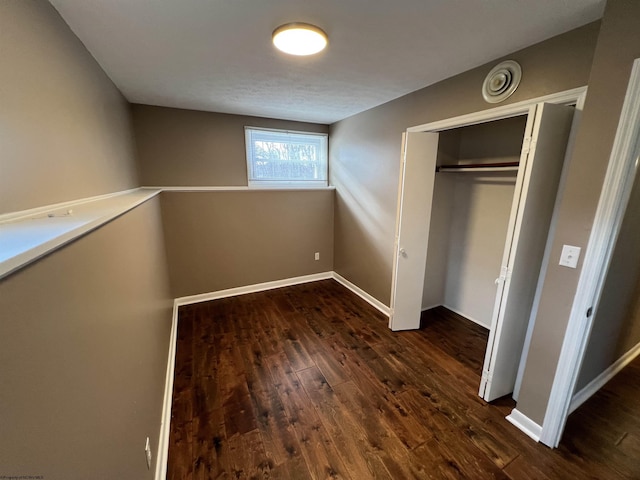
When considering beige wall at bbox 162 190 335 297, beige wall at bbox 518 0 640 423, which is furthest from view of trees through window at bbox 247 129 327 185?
beige wall at bbox 518 0 640 423

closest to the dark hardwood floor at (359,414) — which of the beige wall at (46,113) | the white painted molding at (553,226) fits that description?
the white painted molding at (553,226)

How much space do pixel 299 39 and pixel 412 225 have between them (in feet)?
6.06

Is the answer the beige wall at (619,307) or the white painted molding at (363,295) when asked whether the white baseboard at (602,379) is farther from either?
the white painted molding at (363,295)

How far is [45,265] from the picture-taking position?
537 millimetres

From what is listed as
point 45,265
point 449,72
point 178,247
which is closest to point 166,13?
point 45,265

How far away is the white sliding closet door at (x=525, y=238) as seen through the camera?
1486 mm

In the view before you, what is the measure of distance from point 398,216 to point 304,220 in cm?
168

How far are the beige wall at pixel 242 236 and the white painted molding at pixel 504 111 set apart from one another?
1920mm

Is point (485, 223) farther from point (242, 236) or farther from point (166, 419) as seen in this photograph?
point (166, 419)

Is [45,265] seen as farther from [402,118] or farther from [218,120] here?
[218,120]

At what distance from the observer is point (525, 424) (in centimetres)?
168

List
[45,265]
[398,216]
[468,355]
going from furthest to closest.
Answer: [398,216] → [468,355] → [45,265]

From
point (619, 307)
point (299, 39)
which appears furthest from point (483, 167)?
point (299, 39)

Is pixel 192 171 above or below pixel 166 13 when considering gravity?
below
